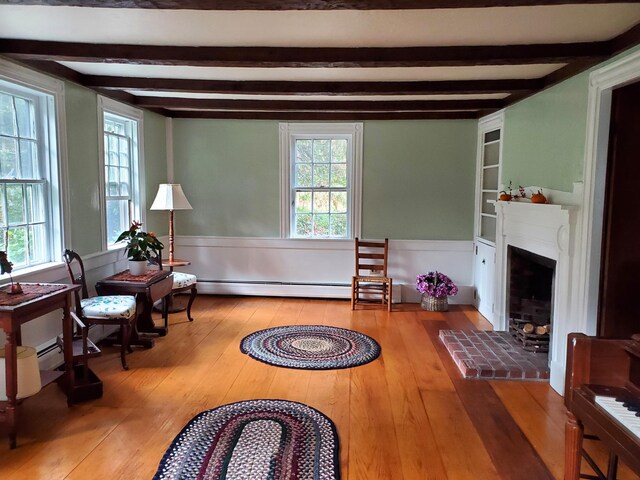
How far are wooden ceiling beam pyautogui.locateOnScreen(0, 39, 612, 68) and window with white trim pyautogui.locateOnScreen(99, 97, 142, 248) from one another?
1289mm

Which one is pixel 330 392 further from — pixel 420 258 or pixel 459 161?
pixel 459 161

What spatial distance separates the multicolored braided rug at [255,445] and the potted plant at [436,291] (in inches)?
112

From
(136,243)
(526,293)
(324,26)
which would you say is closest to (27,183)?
(136,243)

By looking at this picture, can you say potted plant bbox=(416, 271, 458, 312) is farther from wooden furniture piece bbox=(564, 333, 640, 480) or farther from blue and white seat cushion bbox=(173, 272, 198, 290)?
wooden furniture piece bbox=(564, 333, 640, 480)

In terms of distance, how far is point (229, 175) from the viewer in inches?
236

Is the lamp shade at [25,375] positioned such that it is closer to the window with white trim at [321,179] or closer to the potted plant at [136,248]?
the potted plant at [136,248]

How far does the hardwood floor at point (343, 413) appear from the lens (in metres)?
2.40

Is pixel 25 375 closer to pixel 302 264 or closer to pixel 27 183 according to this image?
pixel 27 183

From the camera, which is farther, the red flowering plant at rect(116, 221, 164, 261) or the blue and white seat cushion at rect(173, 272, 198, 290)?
the blue and white seat cushion at rect(173, 272, 198, 290)

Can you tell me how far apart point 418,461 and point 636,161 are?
2244 millimetres

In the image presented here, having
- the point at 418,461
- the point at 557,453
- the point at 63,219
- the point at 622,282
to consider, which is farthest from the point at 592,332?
the point at 63,219

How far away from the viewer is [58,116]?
369 centimetres

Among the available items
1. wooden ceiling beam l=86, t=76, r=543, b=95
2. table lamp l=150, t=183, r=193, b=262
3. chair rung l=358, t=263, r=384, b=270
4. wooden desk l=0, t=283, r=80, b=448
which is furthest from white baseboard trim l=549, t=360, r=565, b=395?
table lamp l=150, t=183, r=193, b=262

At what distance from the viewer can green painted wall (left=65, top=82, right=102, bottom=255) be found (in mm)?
3902
